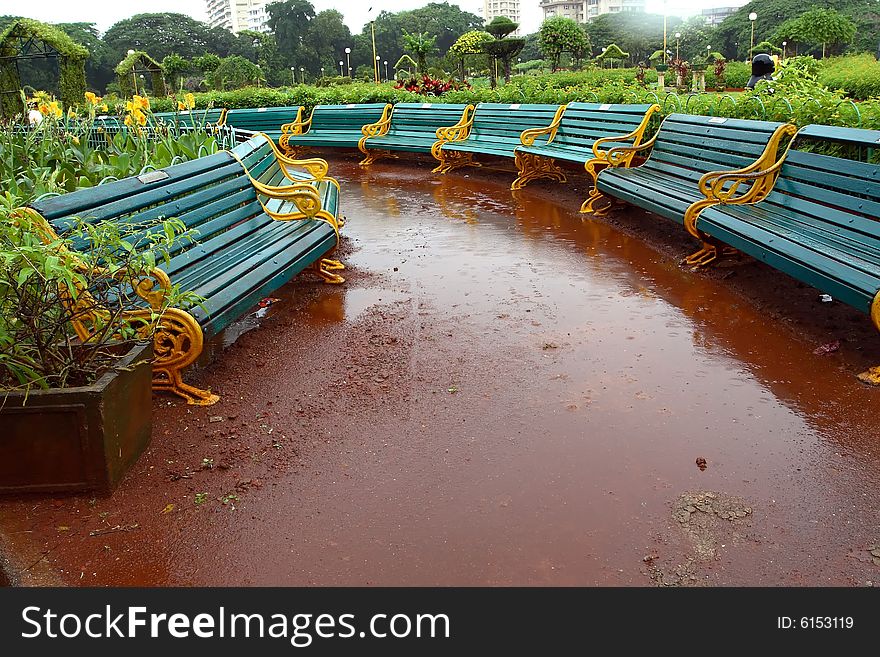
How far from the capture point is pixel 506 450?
329 cm

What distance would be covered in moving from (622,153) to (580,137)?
5.03 ft

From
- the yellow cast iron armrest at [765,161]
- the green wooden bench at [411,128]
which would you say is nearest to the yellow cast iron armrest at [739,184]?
the yellow cast iron armrest at [765,161]

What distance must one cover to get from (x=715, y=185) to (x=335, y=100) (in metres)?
11.5

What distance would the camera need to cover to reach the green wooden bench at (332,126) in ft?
44.8

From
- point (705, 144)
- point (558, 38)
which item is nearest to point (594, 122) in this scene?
point (705, 144)

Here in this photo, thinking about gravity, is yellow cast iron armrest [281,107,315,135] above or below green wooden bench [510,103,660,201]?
above

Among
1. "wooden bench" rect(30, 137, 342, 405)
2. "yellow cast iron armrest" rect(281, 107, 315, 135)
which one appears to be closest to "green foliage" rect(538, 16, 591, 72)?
"yellow cast iron armrest" rect(281, 107, 315, 135)

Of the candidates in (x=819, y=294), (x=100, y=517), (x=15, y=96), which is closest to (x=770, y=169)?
(x=819, y=294)

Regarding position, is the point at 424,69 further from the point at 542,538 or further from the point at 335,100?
the point at 542,538

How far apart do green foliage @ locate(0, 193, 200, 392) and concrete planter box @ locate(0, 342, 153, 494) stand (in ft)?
0.35

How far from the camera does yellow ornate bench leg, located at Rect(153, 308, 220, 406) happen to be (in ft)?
11.8

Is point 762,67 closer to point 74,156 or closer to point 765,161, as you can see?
point 765,161

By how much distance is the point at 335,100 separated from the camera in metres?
15.9

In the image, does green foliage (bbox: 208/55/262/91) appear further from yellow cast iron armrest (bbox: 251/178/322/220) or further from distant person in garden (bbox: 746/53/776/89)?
yellow cast iron armrest (bbox: 251/178/322/220)
